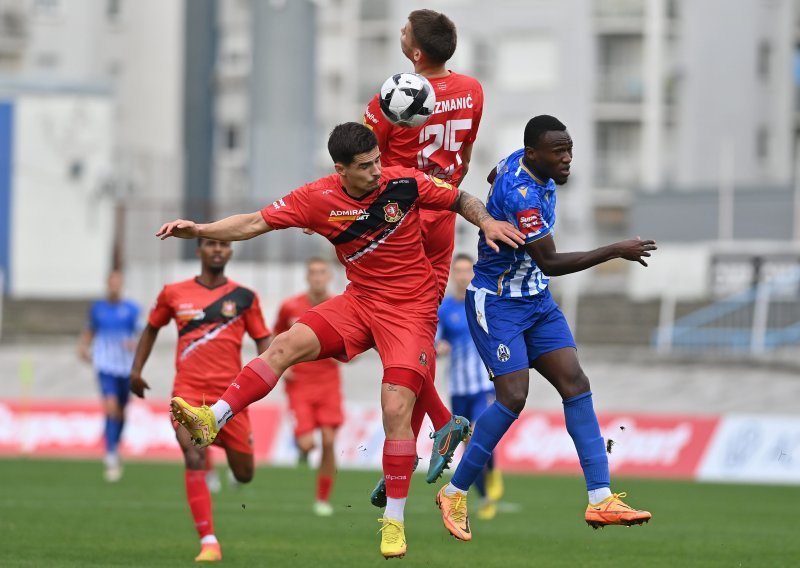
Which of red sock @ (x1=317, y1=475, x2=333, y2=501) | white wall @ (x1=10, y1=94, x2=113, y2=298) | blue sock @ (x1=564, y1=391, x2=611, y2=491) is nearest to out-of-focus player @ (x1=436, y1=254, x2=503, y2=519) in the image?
red sock @ (x1=317, y1=475, x2=333, y2=501)

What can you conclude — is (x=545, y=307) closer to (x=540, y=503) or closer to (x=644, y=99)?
(x=540, y=503)

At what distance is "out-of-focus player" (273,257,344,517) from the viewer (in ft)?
57.5

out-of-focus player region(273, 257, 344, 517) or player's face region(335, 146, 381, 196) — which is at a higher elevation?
player's face region(335, 146, 381, 196)

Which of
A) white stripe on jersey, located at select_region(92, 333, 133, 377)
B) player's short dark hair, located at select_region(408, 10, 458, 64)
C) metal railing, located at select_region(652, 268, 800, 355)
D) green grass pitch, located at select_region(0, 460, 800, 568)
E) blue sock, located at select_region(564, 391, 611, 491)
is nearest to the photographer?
blue sock, located at select_region(564, 391, 611, 491)

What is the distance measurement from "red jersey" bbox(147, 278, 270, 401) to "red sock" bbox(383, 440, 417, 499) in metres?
2.71

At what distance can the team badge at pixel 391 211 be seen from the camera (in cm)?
1053

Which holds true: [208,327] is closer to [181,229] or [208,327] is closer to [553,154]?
[181,229]

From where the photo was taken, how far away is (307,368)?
58.7ft

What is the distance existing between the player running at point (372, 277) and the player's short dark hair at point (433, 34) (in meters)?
0.95

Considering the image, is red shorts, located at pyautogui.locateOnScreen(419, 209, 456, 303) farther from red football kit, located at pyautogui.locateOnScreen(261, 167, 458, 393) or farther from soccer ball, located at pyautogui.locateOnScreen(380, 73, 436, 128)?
soccer ball, located at pyautogui.locateOnScreen(380, 73, 436, 128)

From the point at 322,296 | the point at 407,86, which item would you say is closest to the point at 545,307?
the point at 407,86

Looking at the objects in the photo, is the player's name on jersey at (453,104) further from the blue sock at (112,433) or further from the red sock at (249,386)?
the blue sock at (112,433)

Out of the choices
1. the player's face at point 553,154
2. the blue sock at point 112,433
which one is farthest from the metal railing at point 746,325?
the player's face at point 553,154

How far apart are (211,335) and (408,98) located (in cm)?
332
